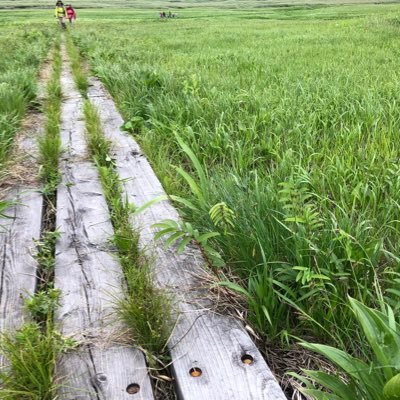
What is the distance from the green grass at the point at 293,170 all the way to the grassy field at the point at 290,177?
1 cm

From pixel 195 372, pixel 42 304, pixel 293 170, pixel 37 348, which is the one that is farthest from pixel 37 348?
pixel 293 170

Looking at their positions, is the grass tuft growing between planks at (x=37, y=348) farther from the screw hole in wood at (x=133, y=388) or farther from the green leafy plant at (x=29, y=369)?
the screw hole in wood at (x=133, y=388)

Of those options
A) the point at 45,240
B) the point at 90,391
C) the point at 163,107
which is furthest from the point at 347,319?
the point at 163,107

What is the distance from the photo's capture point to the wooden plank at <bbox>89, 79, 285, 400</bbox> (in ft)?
4.41

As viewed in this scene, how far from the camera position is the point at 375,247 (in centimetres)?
177

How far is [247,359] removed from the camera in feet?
4.81

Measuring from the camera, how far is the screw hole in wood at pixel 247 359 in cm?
145

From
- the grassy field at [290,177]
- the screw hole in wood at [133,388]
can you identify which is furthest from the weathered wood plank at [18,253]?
the grassy field at [290,177]

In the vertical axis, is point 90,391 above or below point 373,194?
below

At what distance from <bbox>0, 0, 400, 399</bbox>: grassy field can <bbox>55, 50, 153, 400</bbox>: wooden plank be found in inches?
19.8

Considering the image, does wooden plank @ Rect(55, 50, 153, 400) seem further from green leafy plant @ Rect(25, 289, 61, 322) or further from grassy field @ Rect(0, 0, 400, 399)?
grassy field @ Rect(0, 0, 400, 399)

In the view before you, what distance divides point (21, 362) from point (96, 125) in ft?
10.0

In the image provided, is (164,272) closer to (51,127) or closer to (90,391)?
(90,391)

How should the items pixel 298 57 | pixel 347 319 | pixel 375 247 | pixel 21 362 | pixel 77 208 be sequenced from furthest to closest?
pixel 298 57, pixel 77 208, pixel 375 247, pixel 347 319, pixel 21 362
